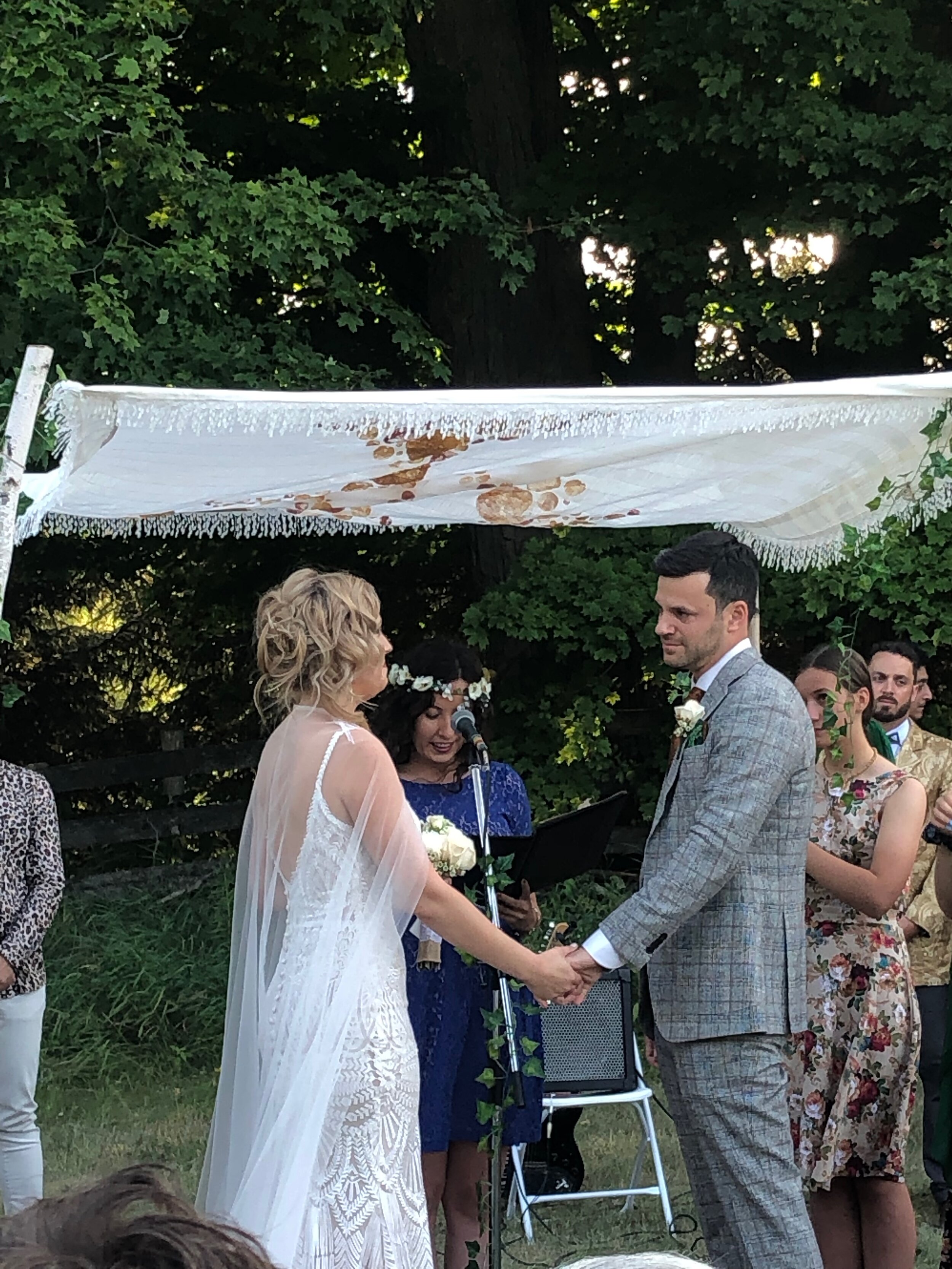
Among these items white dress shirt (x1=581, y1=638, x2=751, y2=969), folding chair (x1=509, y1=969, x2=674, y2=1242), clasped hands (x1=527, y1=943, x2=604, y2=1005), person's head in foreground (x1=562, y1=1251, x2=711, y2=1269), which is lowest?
folding chair (x1=509, y1=969, x2=674, y2=1242)

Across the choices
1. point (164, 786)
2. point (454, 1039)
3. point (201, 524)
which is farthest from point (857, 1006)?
point (164, 786)

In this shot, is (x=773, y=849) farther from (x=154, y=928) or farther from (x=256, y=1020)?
(x=154, y=928)

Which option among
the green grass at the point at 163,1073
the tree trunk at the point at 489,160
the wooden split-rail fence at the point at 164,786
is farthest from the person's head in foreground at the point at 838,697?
the wooden split-rail fence at the point at 164,786

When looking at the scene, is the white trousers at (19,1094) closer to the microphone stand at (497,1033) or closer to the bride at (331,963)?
the bride at (331,963)

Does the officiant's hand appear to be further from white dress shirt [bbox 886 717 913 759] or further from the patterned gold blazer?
white dress shirt [bbox 886 717 913 759]

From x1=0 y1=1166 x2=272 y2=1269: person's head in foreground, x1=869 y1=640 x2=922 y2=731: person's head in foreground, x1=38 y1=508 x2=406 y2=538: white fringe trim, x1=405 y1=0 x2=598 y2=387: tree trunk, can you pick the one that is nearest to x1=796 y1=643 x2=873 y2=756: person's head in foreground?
x1=869 y1=640 x2=922 y2=731: person's head in foreground

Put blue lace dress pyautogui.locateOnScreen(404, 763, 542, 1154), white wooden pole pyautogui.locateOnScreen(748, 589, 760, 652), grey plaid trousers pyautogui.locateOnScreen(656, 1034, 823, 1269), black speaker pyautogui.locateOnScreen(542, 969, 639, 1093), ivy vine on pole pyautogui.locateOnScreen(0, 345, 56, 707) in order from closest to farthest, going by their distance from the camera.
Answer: ivy vine on pole pyautogui.locateOnScreen(0, 345, 56, 707) < grey plaid trousers pyautogui.locateOnScreen(656, 1034, 823, 1269) < white wooden pole pyautogui.locateOnScreen(748, 589, 760, 652) < blue lace dress pyautogui.locateOnScreen(404, 763, 542, 1154) < black speaker pyautogui.locateOnScreen(542, 969, 639, 1093)

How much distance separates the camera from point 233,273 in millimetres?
8016

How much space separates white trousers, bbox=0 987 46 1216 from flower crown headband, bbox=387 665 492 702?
4.75 feet

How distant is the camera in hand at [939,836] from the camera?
3416 millimetres

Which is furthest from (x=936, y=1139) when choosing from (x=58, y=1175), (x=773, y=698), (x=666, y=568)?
(x=58, y=1175)

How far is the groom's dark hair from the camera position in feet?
11.4

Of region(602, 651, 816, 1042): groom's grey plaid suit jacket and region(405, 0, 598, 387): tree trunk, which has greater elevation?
region(405, 0, 598, 387): tree trunk

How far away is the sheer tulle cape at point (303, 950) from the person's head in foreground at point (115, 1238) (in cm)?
212
